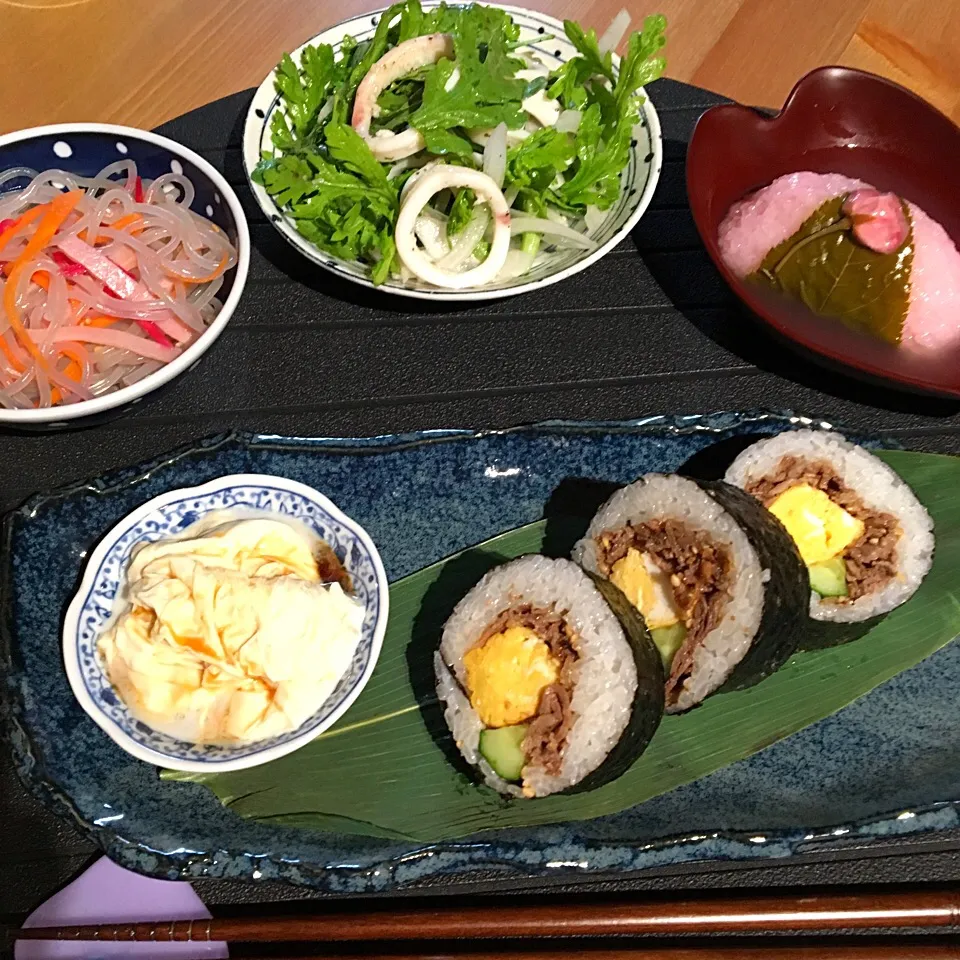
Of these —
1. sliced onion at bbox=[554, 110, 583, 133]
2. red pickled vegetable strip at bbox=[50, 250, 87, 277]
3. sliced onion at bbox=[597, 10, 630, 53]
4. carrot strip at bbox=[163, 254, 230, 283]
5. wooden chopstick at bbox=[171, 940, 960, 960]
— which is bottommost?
wooden chopstick at bbox=[171, 940, 960, 960]

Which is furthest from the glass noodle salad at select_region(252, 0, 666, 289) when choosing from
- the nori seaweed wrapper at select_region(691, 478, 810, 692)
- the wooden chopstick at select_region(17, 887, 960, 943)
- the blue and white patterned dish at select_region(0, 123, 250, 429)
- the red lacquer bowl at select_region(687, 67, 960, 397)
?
the wooden chopstick at select_region(17, 887, 960, 943)

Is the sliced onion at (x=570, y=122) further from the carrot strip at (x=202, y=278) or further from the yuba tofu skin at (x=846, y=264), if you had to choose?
the carrot strip at (x=202, y=278)

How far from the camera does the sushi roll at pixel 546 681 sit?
1.37 metres

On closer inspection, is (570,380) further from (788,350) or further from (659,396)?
(788,350)

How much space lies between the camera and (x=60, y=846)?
1.42 meters

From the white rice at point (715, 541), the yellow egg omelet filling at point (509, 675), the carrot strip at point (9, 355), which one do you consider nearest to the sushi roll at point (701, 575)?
the white rice at point (715, 541)

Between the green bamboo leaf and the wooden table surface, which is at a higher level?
the wooden table surface

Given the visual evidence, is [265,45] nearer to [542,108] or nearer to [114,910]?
[542,108]

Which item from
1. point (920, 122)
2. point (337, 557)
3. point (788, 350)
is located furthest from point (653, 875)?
point (920, 122)

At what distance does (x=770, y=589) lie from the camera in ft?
4.57

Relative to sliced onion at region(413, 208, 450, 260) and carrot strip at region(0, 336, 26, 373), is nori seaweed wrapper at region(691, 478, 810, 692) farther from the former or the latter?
carrot strip at region(0, 336, 26, 373)

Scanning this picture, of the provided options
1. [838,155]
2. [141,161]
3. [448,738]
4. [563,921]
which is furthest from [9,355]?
[838,155]

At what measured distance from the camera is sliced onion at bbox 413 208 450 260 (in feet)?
5.98

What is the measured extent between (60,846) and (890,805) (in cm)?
147
